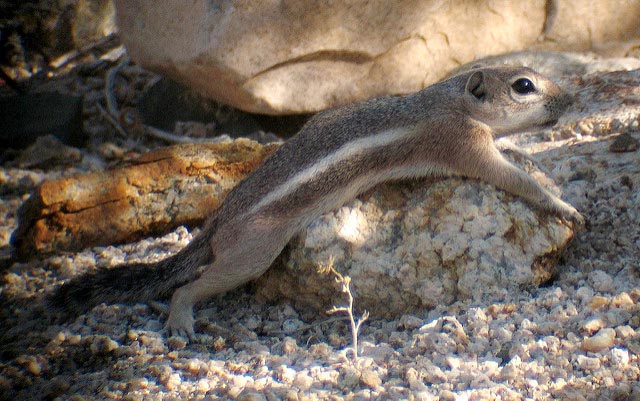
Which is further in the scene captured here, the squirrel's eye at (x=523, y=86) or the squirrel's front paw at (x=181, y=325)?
the squirrel's eye at (x=523, y=86)

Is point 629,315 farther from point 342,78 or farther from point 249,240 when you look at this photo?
point 342,78

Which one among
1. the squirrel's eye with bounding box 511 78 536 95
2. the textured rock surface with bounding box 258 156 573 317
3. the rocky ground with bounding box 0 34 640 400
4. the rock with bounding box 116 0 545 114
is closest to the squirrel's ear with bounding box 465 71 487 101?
the squirrel's eye with bounding box 511 78 536 95

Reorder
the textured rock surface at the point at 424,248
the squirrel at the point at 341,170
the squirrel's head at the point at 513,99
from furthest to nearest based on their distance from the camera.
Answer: the squirrel's head at the point at 513,99 < the squirrel at the point at 341,170 < the textured rock surface at the point at 424,248

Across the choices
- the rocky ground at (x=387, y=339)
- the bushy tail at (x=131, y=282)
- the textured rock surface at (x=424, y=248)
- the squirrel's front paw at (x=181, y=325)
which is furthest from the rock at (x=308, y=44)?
the squirrel's front paw at (x=181, y=325)

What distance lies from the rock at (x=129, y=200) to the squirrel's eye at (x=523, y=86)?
7.46 feet

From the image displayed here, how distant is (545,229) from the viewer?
143 inches

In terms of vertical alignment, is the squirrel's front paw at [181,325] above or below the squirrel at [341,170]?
below

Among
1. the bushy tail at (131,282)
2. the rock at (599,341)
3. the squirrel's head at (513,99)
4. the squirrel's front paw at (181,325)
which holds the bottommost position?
the rock at (599,341)

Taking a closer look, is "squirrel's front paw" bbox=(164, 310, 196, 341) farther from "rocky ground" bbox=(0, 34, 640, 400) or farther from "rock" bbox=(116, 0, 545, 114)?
"rock" bbox=(116, 0, 545, 114)

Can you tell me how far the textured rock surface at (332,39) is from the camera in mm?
5746

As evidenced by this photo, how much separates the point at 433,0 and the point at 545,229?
3.40 m

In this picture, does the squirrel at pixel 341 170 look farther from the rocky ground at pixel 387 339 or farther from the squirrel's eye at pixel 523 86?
the rocky ground at pixel 387 339

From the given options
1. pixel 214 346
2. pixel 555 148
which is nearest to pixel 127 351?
pixel 214 346

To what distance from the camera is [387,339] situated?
136 inches
